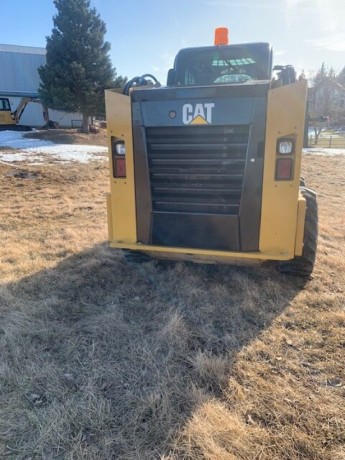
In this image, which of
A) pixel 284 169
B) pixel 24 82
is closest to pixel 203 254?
pixel 284 169

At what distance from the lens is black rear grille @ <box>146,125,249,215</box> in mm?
3018

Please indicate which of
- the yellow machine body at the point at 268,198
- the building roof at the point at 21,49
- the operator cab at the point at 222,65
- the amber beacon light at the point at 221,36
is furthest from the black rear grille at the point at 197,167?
the building roof at the point at 21,49

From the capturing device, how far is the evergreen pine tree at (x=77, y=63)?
1977cm

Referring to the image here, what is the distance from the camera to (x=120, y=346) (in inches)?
104

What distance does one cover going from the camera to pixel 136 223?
3.43 meters

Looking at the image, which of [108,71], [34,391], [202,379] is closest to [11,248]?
[34,391]

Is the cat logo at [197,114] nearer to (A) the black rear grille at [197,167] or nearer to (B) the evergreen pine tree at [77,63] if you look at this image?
(A) the black rear grille at [197,167]

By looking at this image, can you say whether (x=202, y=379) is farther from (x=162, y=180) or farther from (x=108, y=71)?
(x=108, y=71)

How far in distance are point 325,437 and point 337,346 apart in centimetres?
92

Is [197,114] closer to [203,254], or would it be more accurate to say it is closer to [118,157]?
[118,157]

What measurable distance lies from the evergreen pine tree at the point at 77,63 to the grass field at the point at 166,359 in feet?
57.8

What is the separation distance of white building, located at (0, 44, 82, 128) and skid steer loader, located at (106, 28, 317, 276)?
29.3 m

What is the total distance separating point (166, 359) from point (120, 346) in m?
0.40

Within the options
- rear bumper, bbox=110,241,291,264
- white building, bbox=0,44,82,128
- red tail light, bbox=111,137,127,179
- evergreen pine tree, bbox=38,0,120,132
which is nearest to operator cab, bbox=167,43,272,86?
red tail light, bbox=111,137,127,179
